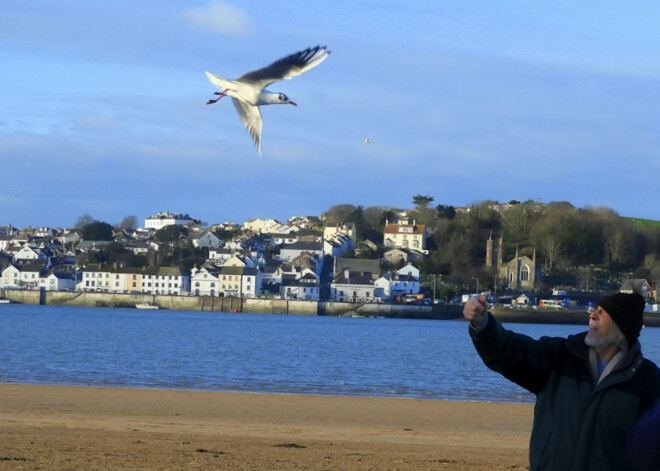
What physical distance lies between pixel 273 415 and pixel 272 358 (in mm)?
16761

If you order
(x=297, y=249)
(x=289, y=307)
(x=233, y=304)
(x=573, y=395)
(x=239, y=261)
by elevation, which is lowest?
(x=289, y=307)

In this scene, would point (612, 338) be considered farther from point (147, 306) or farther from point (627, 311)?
point (147, 306)

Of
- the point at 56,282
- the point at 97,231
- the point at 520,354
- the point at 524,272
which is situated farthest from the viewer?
the point at 97,231

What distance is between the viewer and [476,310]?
10.1ft

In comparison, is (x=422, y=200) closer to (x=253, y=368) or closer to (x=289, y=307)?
(x=289, y=307)

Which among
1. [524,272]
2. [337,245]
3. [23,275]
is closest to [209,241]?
[337,245]

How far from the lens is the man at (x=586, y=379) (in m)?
3.09

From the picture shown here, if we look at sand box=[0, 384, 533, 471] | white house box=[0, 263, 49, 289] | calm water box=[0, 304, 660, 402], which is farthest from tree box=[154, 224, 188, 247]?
sand box=[0, 384, 533, 471]

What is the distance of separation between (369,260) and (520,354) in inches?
3876

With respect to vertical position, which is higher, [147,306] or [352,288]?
[352,288]

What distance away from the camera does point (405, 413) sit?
604 inches

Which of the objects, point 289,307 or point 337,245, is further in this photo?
point 337,245

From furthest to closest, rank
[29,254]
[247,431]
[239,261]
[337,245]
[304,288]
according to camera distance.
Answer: [29,254] < [337,245] < [239,261] < [304,288] < [247,431]

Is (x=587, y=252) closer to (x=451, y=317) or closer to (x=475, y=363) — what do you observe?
(x=451, y=317)
